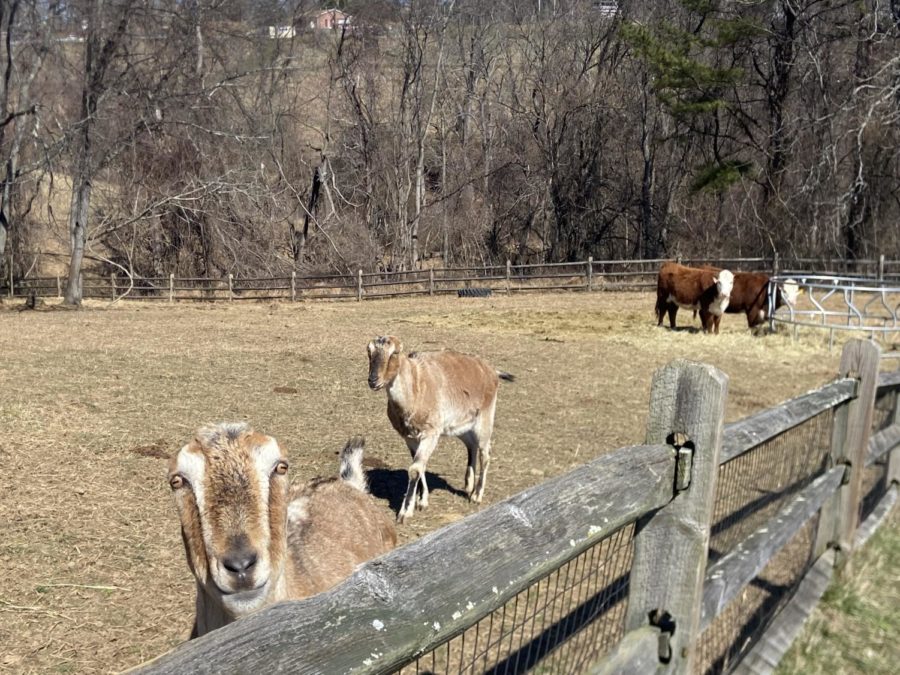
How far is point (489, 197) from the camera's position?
40.9 metres

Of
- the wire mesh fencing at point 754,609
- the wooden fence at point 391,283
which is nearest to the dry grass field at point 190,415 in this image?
the wire mesh fencing at point 754,609

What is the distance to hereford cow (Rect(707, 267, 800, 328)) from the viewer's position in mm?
18094

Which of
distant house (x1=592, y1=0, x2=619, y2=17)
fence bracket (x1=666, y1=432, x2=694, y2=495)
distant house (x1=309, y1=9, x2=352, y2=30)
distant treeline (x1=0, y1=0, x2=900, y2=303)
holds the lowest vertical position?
fence bracket (x1=666, y1=432, x2=694, y2=495)

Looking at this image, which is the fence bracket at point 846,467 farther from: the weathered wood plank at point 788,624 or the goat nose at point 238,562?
the goat nose at point 238,562

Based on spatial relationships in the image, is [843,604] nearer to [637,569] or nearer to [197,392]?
[637,569]

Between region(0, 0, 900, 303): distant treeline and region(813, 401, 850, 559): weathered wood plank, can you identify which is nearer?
region(813, 401, 850, 559): weathered wood plank

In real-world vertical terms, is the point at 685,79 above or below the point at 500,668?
above

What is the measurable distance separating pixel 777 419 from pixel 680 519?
1.37m

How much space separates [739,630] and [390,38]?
38004mm

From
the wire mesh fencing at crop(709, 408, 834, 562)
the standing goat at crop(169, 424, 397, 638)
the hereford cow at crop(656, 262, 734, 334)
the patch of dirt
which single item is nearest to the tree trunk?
the hereford cow at crop(656, 262, 734, 334)

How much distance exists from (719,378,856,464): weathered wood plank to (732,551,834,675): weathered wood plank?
3.77ft

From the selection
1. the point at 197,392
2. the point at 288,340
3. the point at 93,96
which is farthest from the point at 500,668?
the point at 93,96

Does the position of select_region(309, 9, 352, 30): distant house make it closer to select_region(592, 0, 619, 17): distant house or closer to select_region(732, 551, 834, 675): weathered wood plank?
select_region(592, 0, 619, 17): distant house

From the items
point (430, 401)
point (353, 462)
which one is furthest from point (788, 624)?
point (430, 401)
